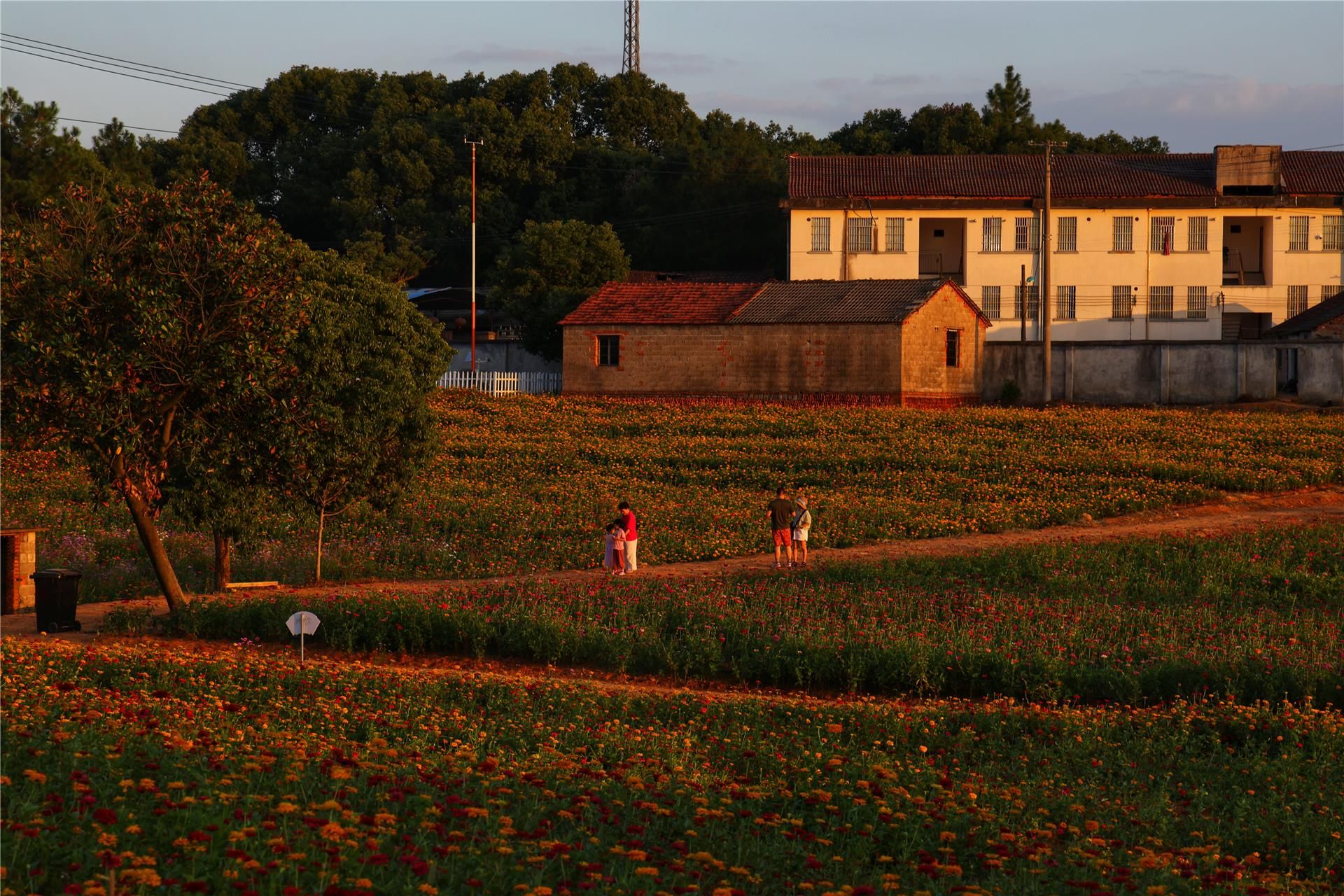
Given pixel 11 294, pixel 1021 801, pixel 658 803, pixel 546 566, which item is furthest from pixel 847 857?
pixel 546 566

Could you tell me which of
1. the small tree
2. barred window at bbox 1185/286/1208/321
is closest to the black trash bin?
the small tree

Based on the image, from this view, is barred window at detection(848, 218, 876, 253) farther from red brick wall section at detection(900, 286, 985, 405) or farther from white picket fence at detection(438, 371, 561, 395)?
white picket fence at detection(438, 371, 561, 395)

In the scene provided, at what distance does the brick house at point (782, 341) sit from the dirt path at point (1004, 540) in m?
19.0

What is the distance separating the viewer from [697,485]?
36.4m

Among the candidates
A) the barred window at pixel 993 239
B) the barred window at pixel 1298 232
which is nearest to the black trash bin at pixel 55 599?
the barred window at pixel 993 239

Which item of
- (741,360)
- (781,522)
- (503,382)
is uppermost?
(741,360)

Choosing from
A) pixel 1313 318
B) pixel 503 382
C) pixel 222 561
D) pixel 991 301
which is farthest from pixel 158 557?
pixel 991 301

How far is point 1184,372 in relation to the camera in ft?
172

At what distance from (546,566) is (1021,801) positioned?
16.7m

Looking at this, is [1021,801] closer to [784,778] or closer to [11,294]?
[784,778]

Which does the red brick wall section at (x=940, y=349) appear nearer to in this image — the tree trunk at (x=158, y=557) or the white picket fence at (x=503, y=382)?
→ the white picket fence at (x=503, y=382)

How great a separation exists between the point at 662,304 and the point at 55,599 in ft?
120

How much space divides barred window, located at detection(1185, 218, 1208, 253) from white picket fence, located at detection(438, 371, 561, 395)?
33.0 m

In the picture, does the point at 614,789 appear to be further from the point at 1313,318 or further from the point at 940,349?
the point at 1313,318
